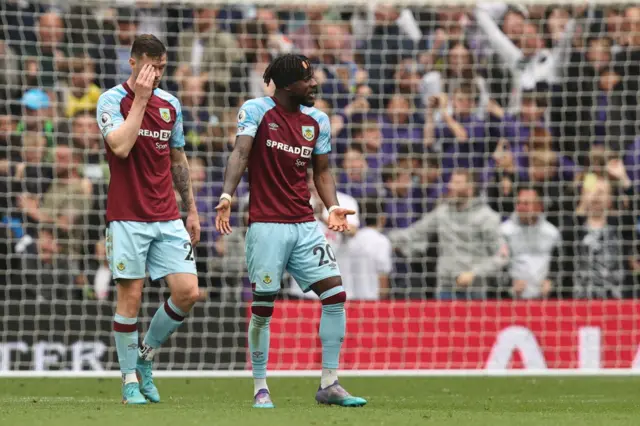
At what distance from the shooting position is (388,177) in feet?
42.7

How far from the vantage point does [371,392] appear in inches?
376

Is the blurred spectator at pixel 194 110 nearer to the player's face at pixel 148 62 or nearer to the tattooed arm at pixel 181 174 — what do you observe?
the tattooed arm at pixel 181 174

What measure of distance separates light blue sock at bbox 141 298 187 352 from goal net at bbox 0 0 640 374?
12.9ft

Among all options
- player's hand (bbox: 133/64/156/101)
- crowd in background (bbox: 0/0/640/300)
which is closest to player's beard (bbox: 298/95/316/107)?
player's hand (bbox: 133/64/156/101)

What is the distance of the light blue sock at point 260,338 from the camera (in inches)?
291

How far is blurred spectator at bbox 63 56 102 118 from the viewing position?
499 inches

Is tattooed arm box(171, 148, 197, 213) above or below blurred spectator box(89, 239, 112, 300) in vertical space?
above

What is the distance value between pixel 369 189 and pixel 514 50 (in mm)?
2208

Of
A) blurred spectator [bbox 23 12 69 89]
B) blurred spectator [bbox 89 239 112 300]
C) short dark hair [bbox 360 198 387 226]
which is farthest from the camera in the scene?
short dark hair [bbox 360 198 387 226]

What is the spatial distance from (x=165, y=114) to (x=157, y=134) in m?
0.15

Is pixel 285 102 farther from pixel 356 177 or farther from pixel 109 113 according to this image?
pixel 356 177

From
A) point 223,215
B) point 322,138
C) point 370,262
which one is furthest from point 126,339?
point 370,262

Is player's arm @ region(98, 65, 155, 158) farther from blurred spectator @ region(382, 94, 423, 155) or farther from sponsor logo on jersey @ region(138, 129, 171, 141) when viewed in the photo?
blurred spectator @ region(382, 94, 423, 155)

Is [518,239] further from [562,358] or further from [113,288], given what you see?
[113,288]
